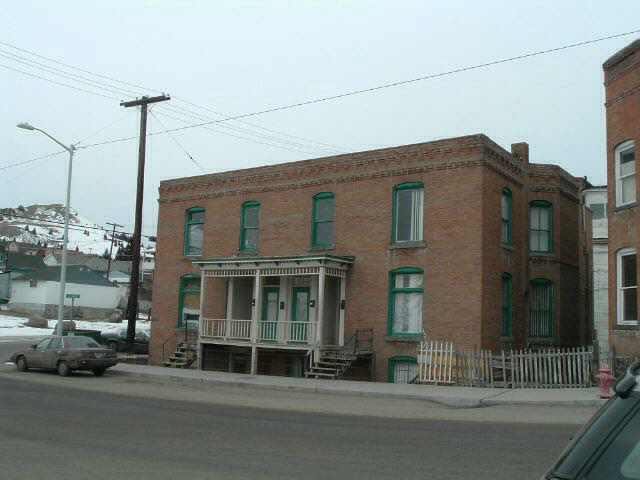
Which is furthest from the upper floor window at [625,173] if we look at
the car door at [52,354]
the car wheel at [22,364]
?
the car wheel at [22,364]

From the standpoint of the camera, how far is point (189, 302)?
99.1ft

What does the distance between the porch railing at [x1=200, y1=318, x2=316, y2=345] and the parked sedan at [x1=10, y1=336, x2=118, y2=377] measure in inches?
165

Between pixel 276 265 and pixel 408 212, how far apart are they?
503cm

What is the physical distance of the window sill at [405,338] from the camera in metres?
23.1

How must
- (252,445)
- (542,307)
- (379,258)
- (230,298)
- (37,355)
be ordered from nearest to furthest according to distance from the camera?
1. (252,445)
2. (379,258)
3. (37,355)
4. (542,307)
5. (230,298)

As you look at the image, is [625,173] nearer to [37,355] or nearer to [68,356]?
[68,356]

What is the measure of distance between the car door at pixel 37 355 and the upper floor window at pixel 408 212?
12863 millimetres

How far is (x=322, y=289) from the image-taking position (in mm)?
23719

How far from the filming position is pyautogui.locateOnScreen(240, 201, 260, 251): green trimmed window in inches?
1114

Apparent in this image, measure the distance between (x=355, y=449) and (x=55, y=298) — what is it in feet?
215

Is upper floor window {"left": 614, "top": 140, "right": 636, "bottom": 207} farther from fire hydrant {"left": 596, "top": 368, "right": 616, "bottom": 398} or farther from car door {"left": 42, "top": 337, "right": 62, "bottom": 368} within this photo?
car door {"left": 42, "top": 337, "right": 62, "bottom": 368}

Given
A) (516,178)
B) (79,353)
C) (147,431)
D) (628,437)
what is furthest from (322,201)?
(628,437)

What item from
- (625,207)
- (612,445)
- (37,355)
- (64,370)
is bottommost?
(64,370)

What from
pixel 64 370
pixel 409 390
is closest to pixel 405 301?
pixel 409 390
